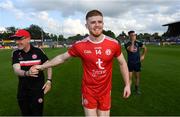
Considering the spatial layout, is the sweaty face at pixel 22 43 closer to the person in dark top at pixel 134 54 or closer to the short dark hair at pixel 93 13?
the short dark hair at pixel 93 13

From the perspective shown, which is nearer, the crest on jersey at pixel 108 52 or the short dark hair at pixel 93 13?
the short dark hair at pixel 93 13

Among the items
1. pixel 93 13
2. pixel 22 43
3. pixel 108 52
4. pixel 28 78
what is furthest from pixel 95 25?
pixel 28 78

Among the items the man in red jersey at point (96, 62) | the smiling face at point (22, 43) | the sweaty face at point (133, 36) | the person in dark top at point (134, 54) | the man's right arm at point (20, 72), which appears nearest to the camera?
the man in red jersey at point (96, 62)

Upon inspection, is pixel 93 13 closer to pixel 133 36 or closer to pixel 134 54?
pixel 133 36

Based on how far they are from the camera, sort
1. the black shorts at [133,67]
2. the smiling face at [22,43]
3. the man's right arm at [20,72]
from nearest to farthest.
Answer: the man's right arm at [20,72], the smiling face at [22,43], the black shorts at [133,67]

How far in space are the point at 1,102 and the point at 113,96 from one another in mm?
3803

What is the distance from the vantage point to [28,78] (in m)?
7.80

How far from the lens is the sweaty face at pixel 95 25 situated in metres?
6.27

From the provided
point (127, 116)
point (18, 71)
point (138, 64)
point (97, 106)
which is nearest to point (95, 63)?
point (97, 106)

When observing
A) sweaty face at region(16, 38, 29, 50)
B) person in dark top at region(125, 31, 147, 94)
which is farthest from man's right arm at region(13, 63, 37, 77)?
person in dark top at region(125, 31, 147, 94)

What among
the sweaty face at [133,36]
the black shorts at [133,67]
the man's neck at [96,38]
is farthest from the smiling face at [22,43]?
the black shorts at [133,67]

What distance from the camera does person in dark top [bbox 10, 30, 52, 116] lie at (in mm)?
7742

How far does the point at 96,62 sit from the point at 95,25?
23.3 inches

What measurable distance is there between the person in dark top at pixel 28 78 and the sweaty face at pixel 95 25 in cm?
178
